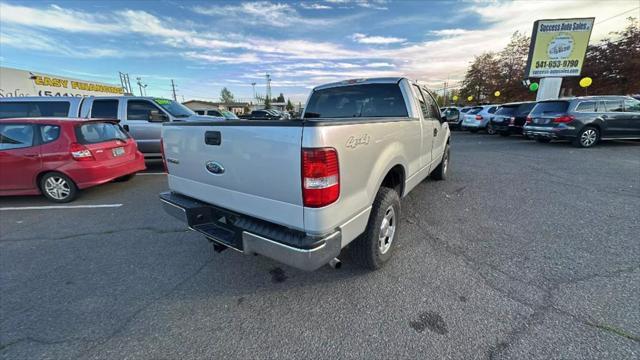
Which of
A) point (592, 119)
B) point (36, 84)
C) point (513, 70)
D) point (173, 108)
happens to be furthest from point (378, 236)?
point (513, 70)

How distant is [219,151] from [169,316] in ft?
4.72

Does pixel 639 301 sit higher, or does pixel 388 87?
pixel 388 87

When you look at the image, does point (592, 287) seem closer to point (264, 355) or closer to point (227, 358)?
point (264, 355)

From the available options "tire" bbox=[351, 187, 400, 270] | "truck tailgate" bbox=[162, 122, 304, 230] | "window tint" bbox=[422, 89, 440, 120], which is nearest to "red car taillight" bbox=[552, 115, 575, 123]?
Answer: "window tint" bbox=[422, 89, 440, 120]

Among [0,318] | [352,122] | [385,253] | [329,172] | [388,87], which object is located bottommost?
[0,318]

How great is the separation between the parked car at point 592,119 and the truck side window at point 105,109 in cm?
1424

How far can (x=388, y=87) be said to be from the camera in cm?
365

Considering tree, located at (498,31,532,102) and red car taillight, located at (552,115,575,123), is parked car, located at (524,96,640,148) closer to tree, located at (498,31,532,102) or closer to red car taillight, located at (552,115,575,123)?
red car taillight, located at (552,115,575,123)

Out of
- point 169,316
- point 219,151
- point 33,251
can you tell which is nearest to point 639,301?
point 219,151

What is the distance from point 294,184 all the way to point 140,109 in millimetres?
7679

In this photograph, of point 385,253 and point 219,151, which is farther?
point 385,253

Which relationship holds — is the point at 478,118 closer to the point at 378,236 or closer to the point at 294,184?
the point at 378,236

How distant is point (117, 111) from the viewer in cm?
A: 730

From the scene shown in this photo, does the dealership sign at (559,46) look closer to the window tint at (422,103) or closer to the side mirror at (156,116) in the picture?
the window tint at (422,103)
